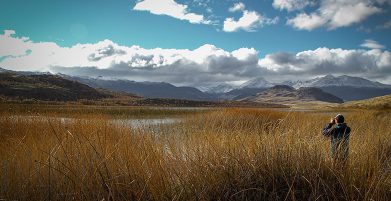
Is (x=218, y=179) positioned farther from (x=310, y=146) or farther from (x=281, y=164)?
(x=310, y=146)

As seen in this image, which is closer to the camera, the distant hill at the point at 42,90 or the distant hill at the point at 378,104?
the distant hill at the point at 378,104

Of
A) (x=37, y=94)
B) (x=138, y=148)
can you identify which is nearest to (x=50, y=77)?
(x=37, y=94)

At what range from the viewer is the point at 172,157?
19.5 ft

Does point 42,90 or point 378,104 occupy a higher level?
point 42,90

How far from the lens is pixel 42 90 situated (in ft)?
317

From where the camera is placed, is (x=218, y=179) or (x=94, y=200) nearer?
(x=94, y=200)

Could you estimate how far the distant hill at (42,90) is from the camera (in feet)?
287

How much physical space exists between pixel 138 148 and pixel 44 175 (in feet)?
4.91

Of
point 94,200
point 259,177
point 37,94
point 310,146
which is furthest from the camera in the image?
point 37,94

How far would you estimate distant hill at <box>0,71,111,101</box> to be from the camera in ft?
287

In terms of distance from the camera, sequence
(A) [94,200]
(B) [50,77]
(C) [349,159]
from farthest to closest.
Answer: (B) [50,77] < (C) [349,159] < (A) [94,200]

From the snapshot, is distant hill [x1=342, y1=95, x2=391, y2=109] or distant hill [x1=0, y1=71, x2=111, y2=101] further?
distant hill [x1=0, y1=71, x2=111, y2=101]

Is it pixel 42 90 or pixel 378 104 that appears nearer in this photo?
pixel 378 104

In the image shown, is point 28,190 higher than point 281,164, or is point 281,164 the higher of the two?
point 281,164
